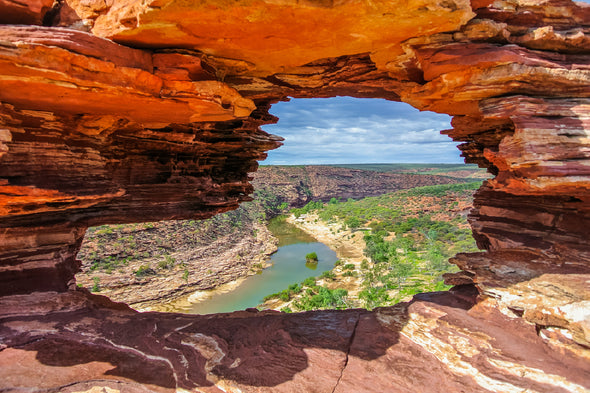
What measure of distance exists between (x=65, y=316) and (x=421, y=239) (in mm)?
41589

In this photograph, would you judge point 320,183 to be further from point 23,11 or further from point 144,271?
point 23,11

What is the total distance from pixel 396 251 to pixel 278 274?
1474 centimetres

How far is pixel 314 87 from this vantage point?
Answer: 1129 centimetres

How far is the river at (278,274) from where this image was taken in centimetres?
2767

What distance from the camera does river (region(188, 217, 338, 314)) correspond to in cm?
2767

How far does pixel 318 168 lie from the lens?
110 m

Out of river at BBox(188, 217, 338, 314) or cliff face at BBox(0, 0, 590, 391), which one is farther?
river at BBox(188, 217, 338, 314)

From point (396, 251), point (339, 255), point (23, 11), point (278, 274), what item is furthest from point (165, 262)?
point (23, 11)

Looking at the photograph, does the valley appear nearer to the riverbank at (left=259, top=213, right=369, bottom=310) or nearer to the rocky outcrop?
the riverbank at (left=259, top=213, right=369, bottom=310)

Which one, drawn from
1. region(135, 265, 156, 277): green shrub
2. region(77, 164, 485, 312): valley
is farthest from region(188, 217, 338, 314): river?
region(135, 265, 156, 277): green shrub

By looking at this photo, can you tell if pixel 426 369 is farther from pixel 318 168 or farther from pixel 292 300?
pixel 318 168

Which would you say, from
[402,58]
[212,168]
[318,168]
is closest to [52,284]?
[212,168]

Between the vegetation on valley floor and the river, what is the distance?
2688 millimetres

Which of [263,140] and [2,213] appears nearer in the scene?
[2,213]
